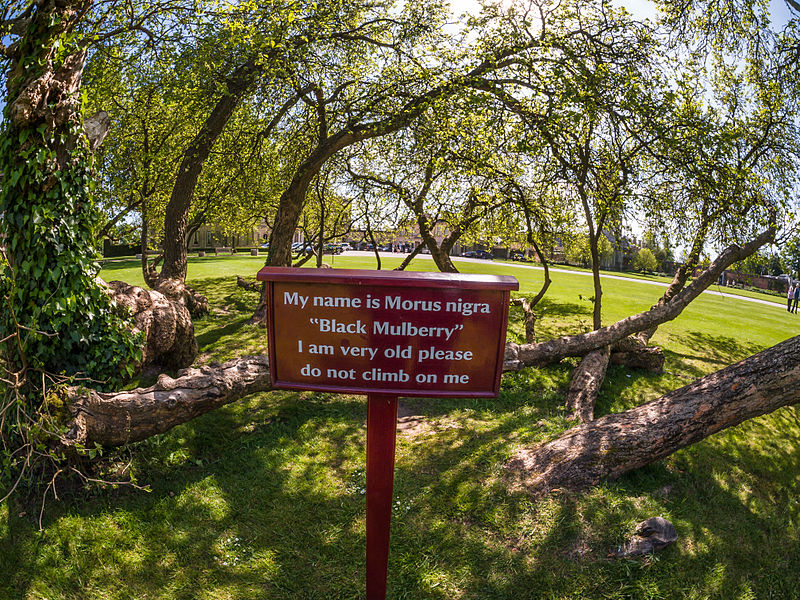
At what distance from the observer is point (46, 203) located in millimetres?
4875

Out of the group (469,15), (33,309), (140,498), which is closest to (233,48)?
(469,15)

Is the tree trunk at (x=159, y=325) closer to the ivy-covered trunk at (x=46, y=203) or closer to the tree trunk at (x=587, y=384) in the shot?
the ivy-covered trunk at (x=46, y=203)

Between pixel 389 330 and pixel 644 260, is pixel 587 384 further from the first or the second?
pixel 644 260

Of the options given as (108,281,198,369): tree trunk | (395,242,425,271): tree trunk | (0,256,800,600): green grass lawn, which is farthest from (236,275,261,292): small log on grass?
(0,256,800,600): green grass lawn

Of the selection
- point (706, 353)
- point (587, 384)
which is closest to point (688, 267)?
point (706, 353)

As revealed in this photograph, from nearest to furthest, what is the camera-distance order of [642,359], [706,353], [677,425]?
[677,425] < [642,359] < [706,353]

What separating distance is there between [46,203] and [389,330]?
410 cm

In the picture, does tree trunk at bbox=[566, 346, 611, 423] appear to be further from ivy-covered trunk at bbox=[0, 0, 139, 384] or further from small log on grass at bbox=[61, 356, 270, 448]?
ivy-covered trunk at bbox=[0, 0, 139, 384]

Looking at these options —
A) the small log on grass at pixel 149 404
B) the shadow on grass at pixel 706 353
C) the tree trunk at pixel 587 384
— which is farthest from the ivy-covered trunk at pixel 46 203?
the shadow on grass at pixel 706 353

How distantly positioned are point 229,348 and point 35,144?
5.85m

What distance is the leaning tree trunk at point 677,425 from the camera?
4.90 meters

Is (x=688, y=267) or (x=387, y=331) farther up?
(x=688, y=267)

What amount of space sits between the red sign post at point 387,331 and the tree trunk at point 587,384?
4.75 meters

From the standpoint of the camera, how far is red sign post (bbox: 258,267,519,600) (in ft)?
9.56
